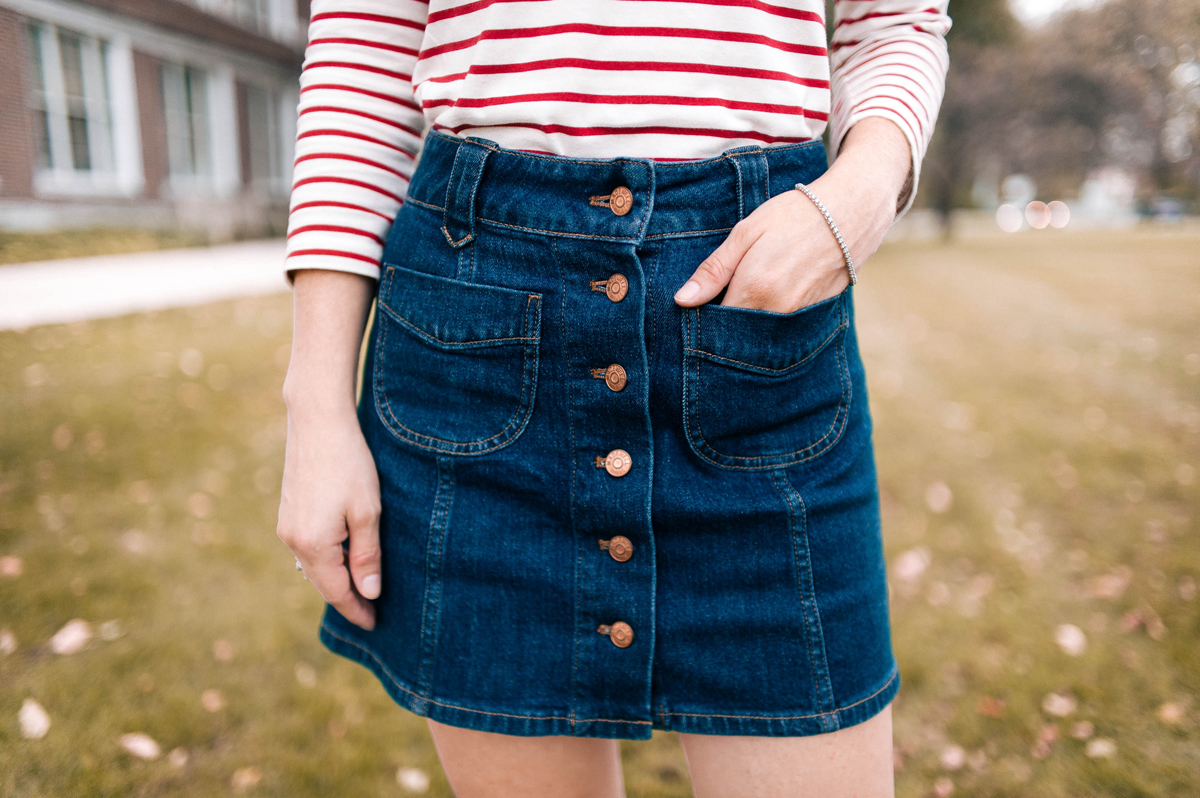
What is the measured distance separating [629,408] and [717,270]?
19 cm

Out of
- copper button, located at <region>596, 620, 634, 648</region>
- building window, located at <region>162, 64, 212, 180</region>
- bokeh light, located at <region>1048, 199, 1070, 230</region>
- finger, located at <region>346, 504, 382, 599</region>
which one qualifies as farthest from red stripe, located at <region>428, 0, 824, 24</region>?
bokeh light, located at <region>1048, 199, 1070, 230</region>

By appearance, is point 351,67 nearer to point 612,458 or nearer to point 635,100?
point 635,100

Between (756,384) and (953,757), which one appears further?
(953,757)

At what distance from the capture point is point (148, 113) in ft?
41.6

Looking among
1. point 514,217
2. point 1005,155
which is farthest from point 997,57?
point 514,217

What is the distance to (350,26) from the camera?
42.0 inches

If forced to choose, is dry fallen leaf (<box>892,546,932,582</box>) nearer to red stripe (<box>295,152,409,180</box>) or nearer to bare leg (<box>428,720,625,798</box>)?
bare leg (<box>428,720,625,798</box>)

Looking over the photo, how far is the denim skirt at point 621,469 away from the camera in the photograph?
35.5 inches

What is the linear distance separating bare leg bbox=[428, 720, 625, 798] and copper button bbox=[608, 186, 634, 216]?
0.70 metres

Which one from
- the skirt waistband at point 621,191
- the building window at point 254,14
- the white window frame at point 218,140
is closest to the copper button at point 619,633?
the skirt waistband at point 621,191

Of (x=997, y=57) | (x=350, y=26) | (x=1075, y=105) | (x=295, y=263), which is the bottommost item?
(x=295, y=263)

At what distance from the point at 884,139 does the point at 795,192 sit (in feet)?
0.61

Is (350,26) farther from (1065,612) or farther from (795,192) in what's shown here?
(1065,612)

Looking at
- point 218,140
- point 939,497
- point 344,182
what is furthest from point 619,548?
point 218,140
